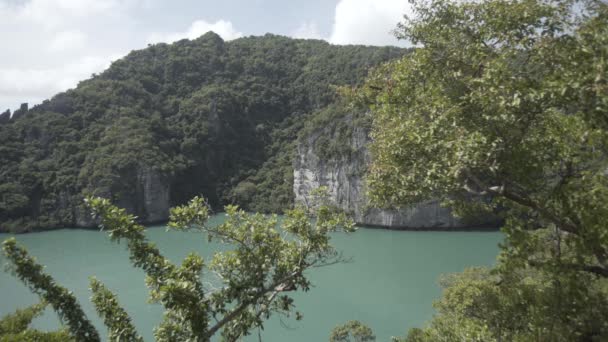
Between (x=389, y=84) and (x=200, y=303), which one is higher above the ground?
(x=389, y=84)

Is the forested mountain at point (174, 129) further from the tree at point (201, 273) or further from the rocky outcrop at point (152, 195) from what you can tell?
the tree at point (201, 273)

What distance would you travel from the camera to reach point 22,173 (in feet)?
129

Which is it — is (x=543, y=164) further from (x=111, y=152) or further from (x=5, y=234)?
(x=111, y=152)

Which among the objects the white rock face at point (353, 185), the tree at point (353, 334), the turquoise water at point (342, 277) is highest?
the white rock face at point (353, 185)

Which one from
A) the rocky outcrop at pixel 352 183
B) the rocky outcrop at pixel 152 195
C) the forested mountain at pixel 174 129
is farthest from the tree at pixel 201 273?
the rocky outcrop at pixel 152 195

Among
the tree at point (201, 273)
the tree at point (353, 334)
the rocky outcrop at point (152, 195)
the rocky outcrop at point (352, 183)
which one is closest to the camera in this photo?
the tree at point (201, 273)

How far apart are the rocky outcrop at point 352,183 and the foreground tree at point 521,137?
2279 cm

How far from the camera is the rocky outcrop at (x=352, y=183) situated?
1165 inches

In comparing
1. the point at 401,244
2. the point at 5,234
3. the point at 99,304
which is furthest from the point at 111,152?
the point at 99,304

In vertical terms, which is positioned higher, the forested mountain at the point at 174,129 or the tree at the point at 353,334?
the forested mountain at the point at 174,129

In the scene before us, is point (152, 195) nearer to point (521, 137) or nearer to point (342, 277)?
point (342, 277)

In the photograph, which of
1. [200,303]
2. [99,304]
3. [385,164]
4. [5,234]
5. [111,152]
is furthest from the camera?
[111,152]

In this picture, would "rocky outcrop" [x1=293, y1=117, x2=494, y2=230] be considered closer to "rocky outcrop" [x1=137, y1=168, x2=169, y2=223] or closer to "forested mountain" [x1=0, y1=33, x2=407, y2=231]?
"forested mountain" [x1=0, y1=33, x2=407, y2=231]

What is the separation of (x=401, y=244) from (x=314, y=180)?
13.8m
